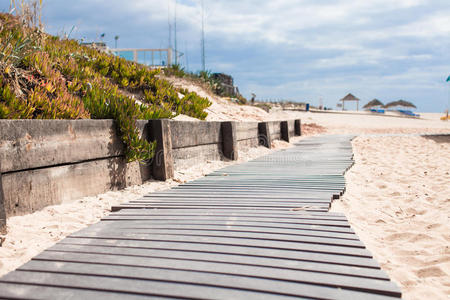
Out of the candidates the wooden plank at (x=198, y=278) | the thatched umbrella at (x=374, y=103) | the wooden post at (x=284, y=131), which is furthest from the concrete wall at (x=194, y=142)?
the thatched umbrella at (x=374, y=103)

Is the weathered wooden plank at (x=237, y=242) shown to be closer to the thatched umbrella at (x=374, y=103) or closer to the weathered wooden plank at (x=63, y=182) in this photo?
the weathered wooden plank at (x=63, y=182)

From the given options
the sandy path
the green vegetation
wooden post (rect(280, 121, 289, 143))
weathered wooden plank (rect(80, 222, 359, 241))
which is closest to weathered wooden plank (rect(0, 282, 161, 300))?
weathered wooden plank (rect(80, 222, 359, 241))

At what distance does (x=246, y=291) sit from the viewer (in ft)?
5.70

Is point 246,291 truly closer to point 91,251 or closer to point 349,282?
point 349,282

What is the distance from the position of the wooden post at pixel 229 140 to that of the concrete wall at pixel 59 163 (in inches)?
87.3

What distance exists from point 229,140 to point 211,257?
496 centimetres

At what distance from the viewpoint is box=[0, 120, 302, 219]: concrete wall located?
9.69 feet

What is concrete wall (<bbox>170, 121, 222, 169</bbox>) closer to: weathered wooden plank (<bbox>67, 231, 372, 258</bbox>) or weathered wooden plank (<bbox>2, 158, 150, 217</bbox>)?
weathered wooden plank (<bbox>2, 158, 150, 217</bbox>)

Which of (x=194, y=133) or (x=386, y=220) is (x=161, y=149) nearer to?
(x=194, y=133)

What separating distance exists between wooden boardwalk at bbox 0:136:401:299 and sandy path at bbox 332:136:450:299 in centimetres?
36

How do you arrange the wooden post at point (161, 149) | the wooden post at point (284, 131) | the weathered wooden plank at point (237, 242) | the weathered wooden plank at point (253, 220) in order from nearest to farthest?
the weathered wooden plank at point (237, 242), the weathered wooden plank at point (253, 220), the wooden post at point (161, 149), the wooden post at point (284, 131)

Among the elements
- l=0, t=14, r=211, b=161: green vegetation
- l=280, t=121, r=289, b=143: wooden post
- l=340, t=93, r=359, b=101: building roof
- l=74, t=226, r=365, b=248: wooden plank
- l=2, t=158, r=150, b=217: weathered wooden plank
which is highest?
l=340, t=93, r=359, b=101: building roof

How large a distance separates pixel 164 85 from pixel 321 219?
6896mm

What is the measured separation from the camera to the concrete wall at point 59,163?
295 centimetres
